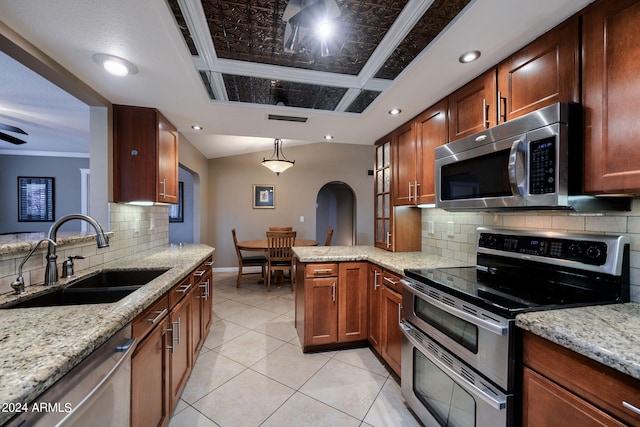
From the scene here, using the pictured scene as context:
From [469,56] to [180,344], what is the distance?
8.05 ft

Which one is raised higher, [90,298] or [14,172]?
[14,172]

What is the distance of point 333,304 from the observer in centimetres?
234

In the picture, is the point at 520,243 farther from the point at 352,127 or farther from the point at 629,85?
the point at 352,127

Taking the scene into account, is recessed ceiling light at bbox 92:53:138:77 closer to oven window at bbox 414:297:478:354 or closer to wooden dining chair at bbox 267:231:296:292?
oven window at bbox 414:297:478:354

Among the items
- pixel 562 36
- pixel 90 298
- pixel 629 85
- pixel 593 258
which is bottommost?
pixel 90 298

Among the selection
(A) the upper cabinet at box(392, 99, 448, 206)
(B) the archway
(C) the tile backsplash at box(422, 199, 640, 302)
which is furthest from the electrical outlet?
(B) the archway

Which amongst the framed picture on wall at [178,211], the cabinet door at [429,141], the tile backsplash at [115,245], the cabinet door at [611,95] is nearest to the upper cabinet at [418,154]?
the cabinet door at [429,141]

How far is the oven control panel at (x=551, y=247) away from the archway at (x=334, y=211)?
5771 millimetres

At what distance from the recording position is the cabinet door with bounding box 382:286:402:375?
1.92 m

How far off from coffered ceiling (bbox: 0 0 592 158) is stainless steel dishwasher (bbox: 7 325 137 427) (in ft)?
4.61

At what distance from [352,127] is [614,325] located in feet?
7.58

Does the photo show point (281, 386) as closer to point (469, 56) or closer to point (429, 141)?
point (429, 141)

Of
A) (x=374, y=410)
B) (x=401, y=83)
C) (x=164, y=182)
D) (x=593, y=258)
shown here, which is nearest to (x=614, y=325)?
(x=593, y=258)

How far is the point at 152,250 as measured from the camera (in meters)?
2.72
